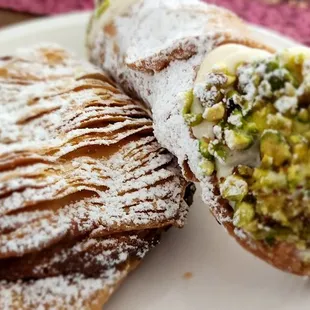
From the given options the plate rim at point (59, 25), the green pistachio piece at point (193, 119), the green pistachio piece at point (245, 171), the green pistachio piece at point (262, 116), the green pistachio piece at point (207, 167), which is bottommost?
the plate rim at point (59, 25)

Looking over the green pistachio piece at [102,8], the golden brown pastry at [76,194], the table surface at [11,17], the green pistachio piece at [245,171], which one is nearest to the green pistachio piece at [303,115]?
the green pistachio piece at [245,171]

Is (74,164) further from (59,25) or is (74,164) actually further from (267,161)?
(59,25)

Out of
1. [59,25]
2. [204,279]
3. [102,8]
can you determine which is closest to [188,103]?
[204,279]

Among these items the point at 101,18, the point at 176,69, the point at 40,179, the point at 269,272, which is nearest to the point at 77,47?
the point at 101,18

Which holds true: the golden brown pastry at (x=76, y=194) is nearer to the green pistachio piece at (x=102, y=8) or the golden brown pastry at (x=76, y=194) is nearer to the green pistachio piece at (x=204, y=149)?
the green pistachio piece at (x=204, y=149)

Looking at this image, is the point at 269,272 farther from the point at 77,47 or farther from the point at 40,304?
the point at 77,47

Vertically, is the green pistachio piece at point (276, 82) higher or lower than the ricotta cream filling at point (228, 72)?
higher

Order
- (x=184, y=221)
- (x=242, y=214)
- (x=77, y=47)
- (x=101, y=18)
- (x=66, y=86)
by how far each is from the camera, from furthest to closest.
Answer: (x=77, y=47) → (x=101, y=18) → (x=66, y=86) → (x=184, y=221) → (x=242, y=214)
